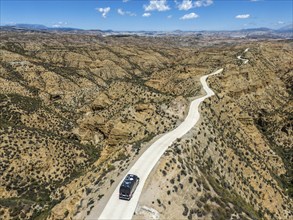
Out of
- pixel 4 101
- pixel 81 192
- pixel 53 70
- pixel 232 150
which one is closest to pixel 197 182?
pixel 81 192

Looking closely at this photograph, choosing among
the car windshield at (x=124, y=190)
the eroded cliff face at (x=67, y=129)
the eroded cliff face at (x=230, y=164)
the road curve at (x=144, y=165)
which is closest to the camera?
the road curve at (x=144, y=165)

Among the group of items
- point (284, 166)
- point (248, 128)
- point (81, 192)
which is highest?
point (81, 192)

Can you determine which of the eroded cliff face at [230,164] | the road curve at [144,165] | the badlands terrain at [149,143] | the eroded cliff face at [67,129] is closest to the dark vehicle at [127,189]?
the road curve at [144,165]

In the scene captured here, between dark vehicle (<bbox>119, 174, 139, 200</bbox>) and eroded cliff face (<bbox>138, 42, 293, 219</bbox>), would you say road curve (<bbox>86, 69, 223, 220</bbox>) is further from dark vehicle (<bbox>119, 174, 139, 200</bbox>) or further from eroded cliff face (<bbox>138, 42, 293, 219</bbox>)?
eroded cliff face (<bbox>138, 42, 293, 219</bbox>)

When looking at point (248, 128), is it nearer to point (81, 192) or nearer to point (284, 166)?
point (284, 166)

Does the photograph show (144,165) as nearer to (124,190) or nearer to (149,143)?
(124,190)

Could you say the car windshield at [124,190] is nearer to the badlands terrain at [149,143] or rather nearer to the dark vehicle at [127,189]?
the dark vehicle at [127,189]

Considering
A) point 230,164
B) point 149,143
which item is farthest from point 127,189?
point 230,164
